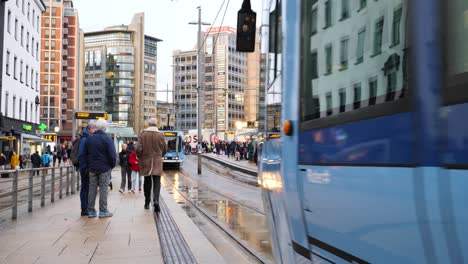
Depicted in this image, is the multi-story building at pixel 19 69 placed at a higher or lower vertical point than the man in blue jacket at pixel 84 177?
higher

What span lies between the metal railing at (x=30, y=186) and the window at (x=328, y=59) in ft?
22.7

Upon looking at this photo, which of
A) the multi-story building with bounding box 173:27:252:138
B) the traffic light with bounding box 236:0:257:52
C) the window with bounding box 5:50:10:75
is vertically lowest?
the traffic light with bounding box 236:0:257:52

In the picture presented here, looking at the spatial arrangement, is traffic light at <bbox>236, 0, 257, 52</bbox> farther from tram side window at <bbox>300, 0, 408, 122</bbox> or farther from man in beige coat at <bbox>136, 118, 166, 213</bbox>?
man in beige coat at <bbox>136, 118, 166, 213</bbox>

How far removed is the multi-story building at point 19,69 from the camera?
41.4 m

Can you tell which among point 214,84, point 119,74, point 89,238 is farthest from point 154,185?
point 119,74

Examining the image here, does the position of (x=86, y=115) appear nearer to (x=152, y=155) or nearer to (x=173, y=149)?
(x=152, y=155)

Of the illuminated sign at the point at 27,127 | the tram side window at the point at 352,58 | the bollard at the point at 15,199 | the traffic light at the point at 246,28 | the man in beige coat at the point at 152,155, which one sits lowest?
the bollard at the point at 15,199

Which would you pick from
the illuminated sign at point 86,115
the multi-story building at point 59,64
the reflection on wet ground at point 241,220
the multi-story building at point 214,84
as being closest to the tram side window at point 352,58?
the reflection on wet ground at point 241,220

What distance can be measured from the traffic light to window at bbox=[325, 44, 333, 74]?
6.45 feet

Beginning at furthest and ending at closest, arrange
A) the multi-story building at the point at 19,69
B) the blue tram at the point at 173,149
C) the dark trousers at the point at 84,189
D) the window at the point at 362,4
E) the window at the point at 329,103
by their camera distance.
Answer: the multi-story building at the point at 19,69 → the blue tram at the point at 173,149 → the dark trousers at the point at 84,189 → the window at the point at 329,103 → the window at the point at 362,4

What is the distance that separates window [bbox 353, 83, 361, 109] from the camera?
8.23ft

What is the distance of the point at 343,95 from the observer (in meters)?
2.71

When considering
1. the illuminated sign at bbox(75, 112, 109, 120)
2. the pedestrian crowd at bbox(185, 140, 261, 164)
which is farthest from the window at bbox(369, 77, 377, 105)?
the pedestrian crowd at bbox(185, 140, 261, 164)

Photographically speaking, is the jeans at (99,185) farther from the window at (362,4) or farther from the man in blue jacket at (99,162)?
the window at (362,4)
